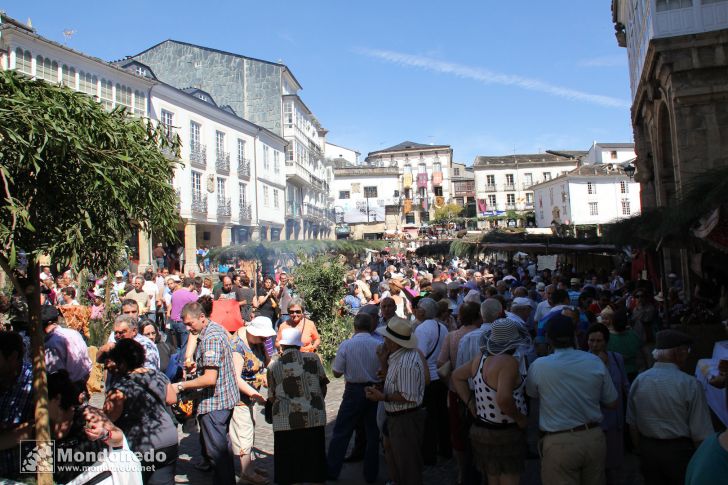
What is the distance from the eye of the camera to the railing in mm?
36562

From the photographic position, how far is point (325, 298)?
1094 centimetres

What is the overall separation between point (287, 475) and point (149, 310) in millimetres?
8330

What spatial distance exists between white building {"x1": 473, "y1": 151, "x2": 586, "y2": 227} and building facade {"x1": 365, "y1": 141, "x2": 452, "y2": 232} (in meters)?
8.50

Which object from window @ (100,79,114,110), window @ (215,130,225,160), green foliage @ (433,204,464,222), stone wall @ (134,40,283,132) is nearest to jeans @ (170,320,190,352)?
window @ (100,79,114,110)

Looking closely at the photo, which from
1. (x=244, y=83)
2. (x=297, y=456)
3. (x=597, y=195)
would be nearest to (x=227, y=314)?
(x=297, y=456)

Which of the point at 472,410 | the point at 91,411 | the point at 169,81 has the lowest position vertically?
the point at 472,410

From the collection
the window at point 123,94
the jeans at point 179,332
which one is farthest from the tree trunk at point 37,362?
the window at point 123,94

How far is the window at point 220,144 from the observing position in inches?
→ 1340

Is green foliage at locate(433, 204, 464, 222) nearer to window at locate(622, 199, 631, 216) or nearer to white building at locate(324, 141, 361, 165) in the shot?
white building at locate(324, 141, 361, 165)

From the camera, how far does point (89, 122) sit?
11.4ft

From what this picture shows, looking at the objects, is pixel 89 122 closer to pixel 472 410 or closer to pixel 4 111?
pixel 4 111

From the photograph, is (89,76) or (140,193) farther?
(89,76)

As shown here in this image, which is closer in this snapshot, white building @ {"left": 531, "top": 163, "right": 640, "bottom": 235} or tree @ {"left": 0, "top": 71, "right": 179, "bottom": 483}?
tree @ {"left": 0, "top": 71, "right": 179, "bottom": 483}

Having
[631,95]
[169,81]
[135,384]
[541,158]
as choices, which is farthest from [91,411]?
[541,158]
